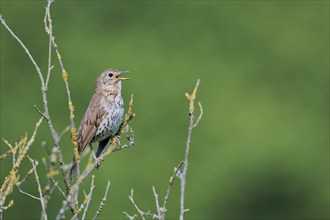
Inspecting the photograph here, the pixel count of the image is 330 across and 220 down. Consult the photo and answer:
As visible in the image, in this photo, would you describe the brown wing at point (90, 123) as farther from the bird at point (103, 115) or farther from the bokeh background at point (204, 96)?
the bokeh background at point (204, 96)

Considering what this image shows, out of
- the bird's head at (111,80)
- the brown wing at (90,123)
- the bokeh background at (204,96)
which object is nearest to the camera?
the brown wing at (90,123)

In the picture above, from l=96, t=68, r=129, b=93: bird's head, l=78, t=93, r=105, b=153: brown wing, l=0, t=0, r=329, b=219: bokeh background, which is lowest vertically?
l=78, t=93, r=105, b=153: brown wing

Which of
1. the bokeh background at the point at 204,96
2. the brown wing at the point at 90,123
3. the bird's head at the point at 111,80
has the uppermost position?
the bokeh background at the point at 204,96

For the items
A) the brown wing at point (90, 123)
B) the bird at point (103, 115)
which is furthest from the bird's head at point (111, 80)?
the brown wing at point (90, 123)

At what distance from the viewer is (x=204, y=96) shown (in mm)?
24500

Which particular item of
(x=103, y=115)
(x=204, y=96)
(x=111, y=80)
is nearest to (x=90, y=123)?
(x=103, y=115)

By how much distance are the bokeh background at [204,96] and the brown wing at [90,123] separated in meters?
12.4

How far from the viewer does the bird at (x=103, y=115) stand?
786 cm

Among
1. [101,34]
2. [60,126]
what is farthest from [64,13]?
[60,126]

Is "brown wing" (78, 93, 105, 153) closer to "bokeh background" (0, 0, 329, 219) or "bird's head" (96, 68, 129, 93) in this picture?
"bird's head" (96, 68, 129, 93)

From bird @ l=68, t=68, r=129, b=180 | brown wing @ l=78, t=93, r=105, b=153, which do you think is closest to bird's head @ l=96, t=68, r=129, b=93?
bird @ l=68, t=68, r=129, b=180

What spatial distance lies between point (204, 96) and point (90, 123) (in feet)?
54.5

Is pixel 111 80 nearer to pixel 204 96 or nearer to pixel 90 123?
pixel 90 123

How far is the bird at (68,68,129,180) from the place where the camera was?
25.8 feet
